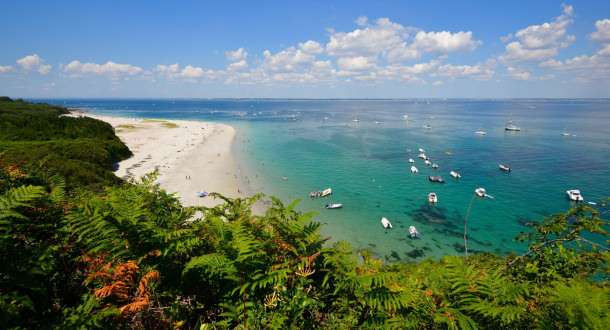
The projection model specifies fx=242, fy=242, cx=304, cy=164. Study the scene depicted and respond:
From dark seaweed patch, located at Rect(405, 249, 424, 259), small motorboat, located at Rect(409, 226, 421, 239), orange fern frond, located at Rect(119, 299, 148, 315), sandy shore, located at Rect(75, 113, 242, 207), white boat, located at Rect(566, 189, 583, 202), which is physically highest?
orange fern frond, located at Rect(119, 299, 148, 315)

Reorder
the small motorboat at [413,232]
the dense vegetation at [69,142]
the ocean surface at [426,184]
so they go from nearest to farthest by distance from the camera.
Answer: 1. the small motorboat at [413,232]
2. the ocean surface at [426,184]
3. the dense vegetation at [69,142]

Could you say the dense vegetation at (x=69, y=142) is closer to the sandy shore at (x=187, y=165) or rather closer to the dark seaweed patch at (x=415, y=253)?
the sandy shore at (x=187, y=165)

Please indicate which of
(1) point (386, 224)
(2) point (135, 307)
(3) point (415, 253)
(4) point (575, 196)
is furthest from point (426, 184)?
(2) point (135, 307)

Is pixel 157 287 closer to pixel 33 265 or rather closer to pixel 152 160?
pixel 33 265

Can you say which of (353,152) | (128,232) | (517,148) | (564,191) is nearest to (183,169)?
(353,152)

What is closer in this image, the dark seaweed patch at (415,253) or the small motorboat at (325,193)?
the dark seaweed patch at (415,253)

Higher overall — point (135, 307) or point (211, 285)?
point (135, 307)

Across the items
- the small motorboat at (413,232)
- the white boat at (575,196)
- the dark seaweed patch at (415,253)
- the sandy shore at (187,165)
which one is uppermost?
the sandy shore at (187,165)

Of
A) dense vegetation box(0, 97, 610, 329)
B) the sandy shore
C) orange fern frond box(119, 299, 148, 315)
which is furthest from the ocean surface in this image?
orange fern frond box(119, 299, 148, 315)

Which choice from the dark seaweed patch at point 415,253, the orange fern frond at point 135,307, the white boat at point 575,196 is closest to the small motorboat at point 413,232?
the dark seaweed patch at point 415,253

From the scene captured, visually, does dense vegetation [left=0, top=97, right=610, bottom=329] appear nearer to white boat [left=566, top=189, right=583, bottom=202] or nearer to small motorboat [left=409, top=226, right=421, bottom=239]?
small motorboat [left=409, top=226, right=421, bottom=239]

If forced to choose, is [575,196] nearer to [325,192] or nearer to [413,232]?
[413,232]

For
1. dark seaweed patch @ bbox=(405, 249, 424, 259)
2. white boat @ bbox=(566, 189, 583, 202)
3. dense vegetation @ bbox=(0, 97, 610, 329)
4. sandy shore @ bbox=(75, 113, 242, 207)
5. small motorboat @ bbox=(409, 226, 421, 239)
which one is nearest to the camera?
dense vegetation @ bbox=(0, 97, 610, 329)
